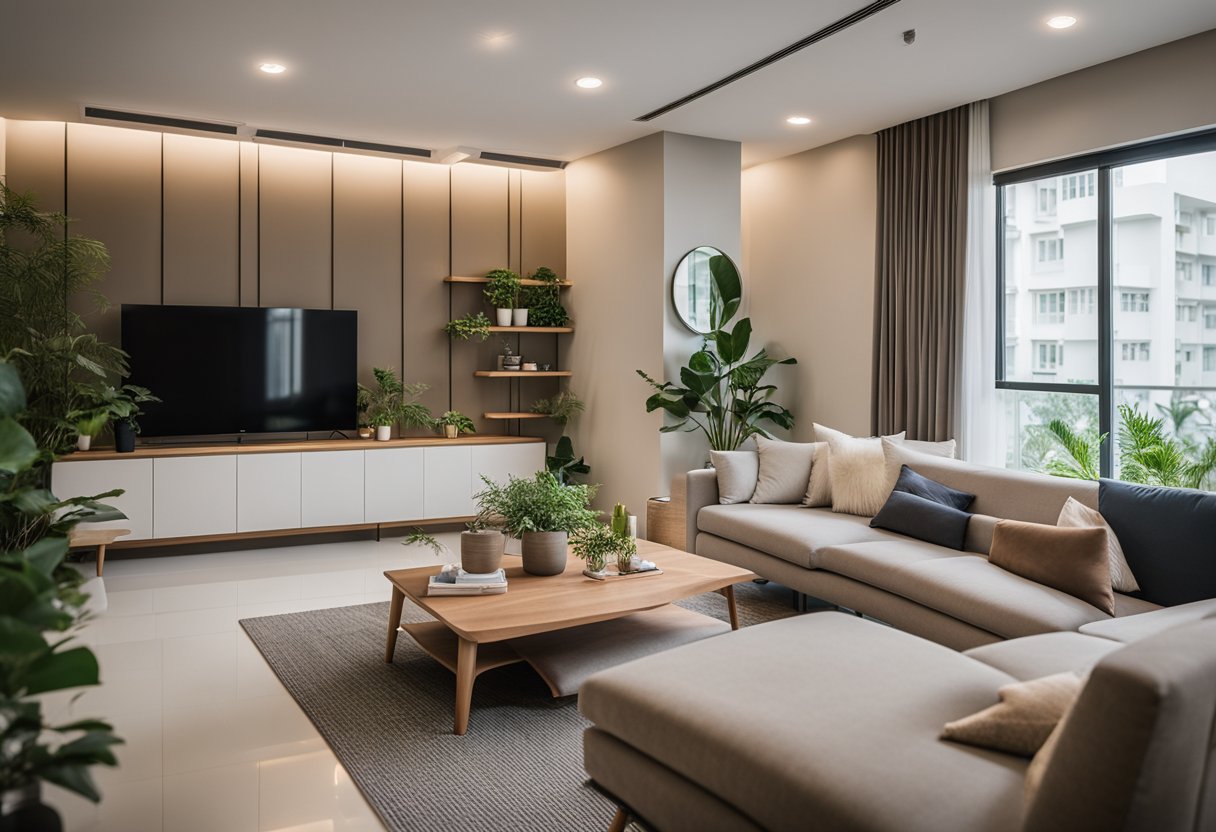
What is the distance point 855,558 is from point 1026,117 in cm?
280

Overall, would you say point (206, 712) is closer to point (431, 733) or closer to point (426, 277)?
point (431, 733)

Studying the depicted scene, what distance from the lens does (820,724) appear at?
6.16 feet

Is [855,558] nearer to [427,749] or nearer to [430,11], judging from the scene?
[427,749]

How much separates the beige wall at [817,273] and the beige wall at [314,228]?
5.26 ft

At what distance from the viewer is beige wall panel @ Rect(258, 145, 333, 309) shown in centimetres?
614

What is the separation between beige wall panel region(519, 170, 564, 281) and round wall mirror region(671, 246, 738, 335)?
128 cm

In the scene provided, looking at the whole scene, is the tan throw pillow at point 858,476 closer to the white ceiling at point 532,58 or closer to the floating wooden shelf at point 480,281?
the white ceiling at point 532,58

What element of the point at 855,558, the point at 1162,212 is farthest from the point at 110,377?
the point at 1162,212

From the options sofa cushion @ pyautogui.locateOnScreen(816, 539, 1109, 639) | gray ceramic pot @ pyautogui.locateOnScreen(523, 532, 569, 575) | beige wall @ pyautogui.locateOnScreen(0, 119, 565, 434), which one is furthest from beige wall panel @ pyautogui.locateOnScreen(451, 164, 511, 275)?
sofa cushion @ pyautogui.locateOnScreen(816, 539, 1109, 639)

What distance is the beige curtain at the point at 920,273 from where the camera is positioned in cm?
530

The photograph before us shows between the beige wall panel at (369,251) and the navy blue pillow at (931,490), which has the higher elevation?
the beige wall panel at (369,251)

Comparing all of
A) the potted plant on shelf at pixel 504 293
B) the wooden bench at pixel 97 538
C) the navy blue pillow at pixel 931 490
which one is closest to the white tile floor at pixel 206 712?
the wooden bench at pixel 97 538

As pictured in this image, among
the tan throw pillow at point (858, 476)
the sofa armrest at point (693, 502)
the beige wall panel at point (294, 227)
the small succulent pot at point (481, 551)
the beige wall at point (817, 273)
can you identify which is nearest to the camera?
the small succulent pot at point (481, 551)

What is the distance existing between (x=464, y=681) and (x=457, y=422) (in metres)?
3.76
